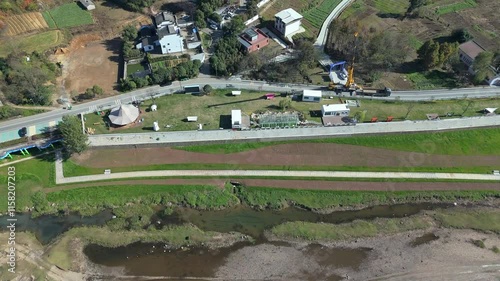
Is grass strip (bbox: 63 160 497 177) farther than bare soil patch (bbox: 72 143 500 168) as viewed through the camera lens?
No

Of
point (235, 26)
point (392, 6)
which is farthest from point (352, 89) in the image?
point (392, 6)

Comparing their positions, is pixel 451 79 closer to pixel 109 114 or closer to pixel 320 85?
pixel 320 85

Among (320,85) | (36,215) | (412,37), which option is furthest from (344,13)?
(36,215)

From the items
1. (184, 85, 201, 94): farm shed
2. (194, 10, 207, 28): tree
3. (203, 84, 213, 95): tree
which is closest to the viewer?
(203, 84, 213, 95): tree

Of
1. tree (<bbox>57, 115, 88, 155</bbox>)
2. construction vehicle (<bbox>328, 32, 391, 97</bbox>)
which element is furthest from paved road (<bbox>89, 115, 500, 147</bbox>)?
construction vehicle (<bbox>328, 32, 391, 97</bbox>)

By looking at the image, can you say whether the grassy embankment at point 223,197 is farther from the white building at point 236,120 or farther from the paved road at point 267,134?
the white building at point 236,120

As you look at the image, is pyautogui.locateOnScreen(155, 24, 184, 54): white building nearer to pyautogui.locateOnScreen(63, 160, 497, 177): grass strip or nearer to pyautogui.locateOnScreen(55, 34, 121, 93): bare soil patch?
pyautogui.locateOnScreen(55, 34, 121, 93): bare soil patch
